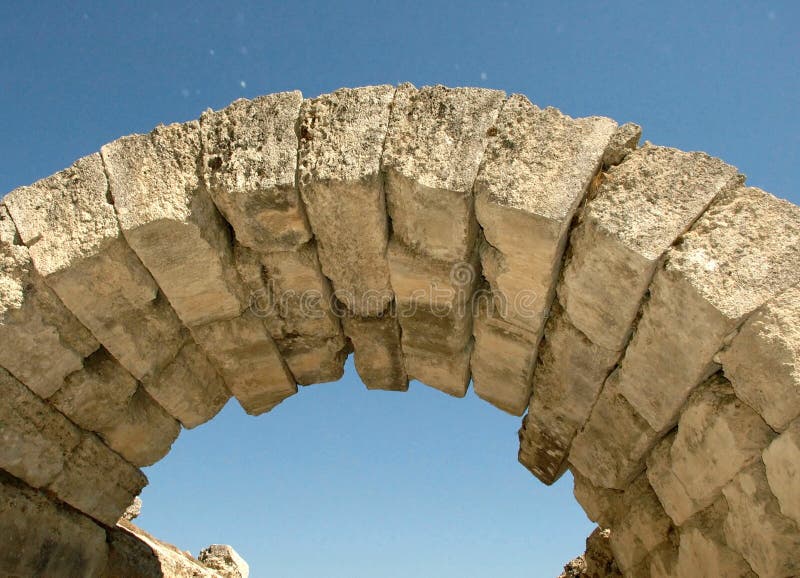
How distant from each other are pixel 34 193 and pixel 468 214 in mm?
2270

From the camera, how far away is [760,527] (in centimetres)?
283

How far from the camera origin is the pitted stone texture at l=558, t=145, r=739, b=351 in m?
2.89

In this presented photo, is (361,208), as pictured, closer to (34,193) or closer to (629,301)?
(629,301)

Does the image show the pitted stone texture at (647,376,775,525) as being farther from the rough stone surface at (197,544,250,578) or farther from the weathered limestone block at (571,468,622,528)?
the rough stone surface at (197,544,250,578)

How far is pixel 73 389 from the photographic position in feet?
12.3

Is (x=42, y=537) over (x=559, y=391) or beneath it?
beneath

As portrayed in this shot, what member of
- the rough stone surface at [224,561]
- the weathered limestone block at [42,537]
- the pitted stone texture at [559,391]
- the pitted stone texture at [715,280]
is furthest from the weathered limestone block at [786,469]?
the rough stone surface at [224,561]

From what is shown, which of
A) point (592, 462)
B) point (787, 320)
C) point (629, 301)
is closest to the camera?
point (787, 320)

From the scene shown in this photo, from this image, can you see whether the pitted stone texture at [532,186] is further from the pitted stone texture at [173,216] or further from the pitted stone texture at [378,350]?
the pitted stone texture at [173,216]

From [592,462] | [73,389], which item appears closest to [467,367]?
[592,462]

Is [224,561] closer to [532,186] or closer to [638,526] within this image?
[638,526]

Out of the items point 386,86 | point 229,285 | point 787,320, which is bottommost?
point 787,320

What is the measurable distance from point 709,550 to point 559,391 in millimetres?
1057

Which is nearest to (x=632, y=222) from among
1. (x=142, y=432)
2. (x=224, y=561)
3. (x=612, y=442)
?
(x=612, y=442)
